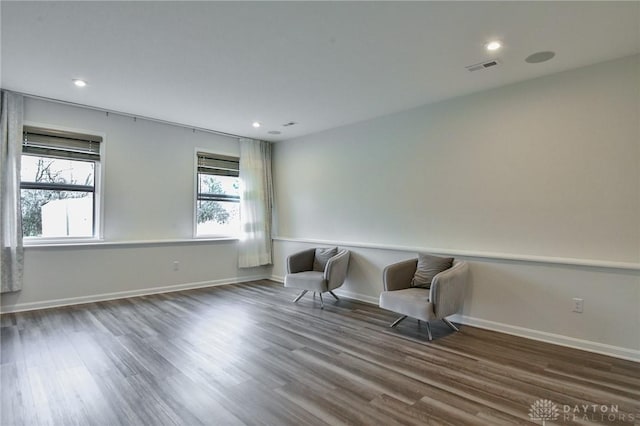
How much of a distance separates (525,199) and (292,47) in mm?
2830

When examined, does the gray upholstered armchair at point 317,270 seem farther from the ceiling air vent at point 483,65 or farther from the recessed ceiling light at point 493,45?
the recessed ceiling light at point 493,45

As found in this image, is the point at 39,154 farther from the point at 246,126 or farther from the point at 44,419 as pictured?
the point at 44,419

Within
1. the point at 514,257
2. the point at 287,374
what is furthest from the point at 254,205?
the point at 514,257

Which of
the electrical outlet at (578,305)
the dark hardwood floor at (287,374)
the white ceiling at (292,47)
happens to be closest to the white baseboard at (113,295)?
the dark hardwood floor at (287,374)

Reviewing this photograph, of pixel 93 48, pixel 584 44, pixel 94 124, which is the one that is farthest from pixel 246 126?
pixel 584 44

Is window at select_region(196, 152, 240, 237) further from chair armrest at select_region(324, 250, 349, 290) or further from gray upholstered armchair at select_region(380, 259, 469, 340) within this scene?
gray upholstered armchair at select_region(380, 259, 469, 340)

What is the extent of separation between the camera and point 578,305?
3.16m

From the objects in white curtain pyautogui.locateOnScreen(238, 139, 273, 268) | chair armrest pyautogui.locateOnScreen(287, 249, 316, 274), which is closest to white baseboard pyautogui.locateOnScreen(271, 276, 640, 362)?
chair armrest pyautogui.locateOnScreen(287, 249, 316, 274)

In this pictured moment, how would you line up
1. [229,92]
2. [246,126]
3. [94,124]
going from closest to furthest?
1. [229,92]
2. [94,124]
3. [246,126]

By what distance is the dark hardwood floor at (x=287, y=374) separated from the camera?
2.08m

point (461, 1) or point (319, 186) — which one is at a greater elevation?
point (461, 1)

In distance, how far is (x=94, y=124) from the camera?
4707mm

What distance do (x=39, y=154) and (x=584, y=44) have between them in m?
6.06

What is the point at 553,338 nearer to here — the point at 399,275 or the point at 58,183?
the point at 399,275
